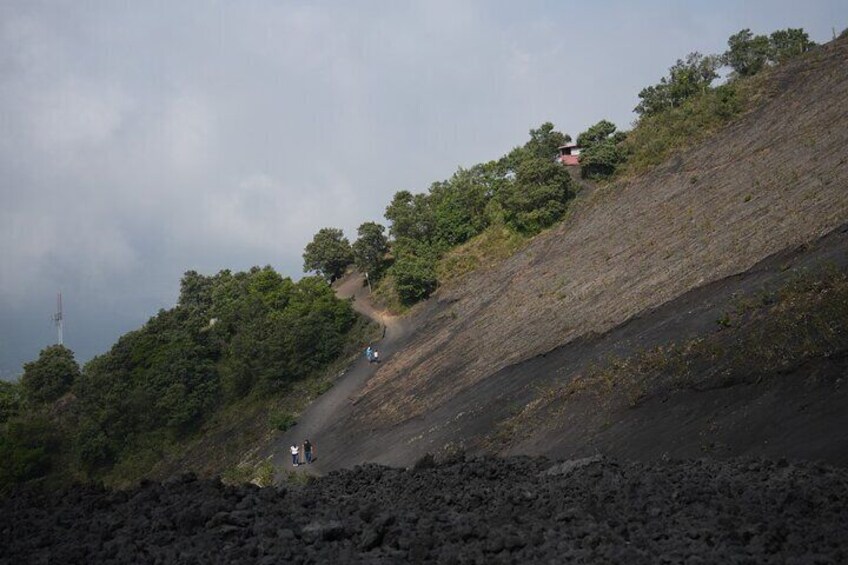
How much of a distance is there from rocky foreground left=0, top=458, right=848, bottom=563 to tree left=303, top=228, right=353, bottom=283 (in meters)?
56.8

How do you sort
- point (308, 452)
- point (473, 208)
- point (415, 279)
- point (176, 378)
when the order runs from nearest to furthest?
point (308, 452) → point (176, 378) → point (415, 279) → point (473, 208)

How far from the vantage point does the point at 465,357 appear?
34031 millimetres

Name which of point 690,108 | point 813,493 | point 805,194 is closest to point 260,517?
point 813,493

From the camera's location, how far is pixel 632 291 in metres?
28.5

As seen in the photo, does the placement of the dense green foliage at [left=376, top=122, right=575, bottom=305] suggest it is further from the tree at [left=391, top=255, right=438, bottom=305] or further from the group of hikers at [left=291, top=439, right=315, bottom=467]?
the group of hikers at [left=291, top=439, right=315, bottom=467]

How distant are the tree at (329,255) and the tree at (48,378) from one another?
73.3 feet

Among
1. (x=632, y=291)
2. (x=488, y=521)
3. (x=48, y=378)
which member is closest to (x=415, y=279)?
(x=632, y=291)

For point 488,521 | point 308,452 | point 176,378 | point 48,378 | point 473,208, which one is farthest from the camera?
point 48,378

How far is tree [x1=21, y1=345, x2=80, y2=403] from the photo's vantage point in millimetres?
64188

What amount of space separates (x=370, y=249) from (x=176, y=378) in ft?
64.4

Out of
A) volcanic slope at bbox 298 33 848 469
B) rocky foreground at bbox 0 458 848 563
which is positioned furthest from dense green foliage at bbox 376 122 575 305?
rocky foreground at bbox 0 458 848 563

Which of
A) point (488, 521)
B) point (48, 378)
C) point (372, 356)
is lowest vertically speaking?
point (488, 521)

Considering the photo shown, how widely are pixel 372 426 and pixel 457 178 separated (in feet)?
131

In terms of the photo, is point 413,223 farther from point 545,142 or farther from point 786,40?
point 786,40
